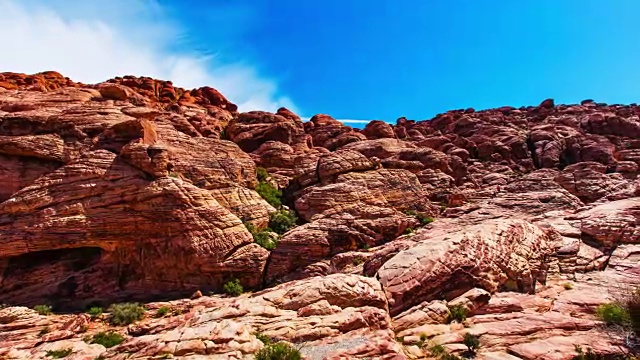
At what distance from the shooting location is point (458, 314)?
53.6 feet

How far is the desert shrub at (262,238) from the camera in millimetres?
29391

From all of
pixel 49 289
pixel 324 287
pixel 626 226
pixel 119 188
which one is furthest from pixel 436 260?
pixel 49 289

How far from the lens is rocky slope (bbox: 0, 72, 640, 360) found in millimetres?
15156

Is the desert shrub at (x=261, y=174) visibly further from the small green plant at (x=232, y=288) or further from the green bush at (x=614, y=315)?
the green bush at (x=614, y=315)

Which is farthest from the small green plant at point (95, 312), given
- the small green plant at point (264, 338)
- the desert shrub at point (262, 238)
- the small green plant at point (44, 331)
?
the small green plant at point (264, 338)

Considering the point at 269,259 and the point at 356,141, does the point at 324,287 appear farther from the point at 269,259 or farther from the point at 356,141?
the point at 356,141

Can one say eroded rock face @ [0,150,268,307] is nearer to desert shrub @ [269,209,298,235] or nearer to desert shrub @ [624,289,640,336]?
desert shrub @ [269,209,298,235]

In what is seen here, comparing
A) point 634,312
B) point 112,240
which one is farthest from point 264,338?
point 112,240

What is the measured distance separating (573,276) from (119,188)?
32.2 meters

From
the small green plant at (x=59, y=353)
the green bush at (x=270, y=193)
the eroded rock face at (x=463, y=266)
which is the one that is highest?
the green bush at (x=270, y=193)

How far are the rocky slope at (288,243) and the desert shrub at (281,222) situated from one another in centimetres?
72

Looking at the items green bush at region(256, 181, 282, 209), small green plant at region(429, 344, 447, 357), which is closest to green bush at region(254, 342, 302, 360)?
small green plant at region(429, 344, 447, 357)

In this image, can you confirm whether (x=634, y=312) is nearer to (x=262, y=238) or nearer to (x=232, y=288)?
(x=232, y=288)

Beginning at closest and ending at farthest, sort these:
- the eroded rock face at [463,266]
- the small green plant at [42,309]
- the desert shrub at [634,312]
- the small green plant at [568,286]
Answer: the desert shrub at [634,312] < the eroded rock face at [463,266] < the small green plant at [568,286] < the small green plant at [42,309]
